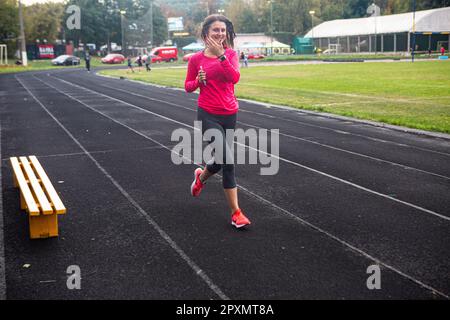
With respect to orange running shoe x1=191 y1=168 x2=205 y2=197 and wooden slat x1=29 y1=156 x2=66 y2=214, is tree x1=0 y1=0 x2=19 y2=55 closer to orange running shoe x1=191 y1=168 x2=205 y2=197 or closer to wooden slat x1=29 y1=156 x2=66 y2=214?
wooden slat x1=29 y1=156 x2=66 y2=214

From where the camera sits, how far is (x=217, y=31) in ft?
16.7

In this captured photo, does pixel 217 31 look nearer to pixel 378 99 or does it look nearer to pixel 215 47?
pixel 215 47

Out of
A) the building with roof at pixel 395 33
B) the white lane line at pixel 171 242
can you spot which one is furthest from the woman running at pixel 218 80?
the building with roof at pixel 395 33

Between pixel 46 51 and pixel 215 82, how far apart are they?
3205 inches

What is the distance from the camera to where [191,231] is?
5293mm

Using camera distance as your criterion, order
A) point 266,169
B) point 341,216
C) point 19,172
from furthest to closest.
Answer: point 266,169, point 19,172, point 341,216

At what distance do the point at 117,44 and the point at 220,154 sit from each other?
100504 millimetres

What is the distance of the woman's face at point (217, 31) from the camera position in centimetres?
507

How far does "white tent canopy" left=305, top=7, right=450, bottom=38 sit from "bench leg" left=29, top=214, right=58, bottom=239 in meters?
72.8

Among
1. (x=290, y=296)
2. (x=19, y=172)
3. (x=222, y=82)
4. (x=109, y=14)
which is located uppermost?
(x=109, y=14)

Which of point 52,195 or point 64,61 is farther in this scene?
point 64,61

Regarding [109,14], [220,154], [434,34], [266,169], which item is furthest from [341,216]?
[109,14]

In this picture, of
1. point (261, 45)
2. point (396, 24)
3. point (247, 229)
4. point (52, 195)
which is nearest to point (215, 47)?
point (247, 229)

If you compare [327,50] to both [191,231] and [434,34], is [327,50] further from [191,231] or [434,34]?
[191,231]
